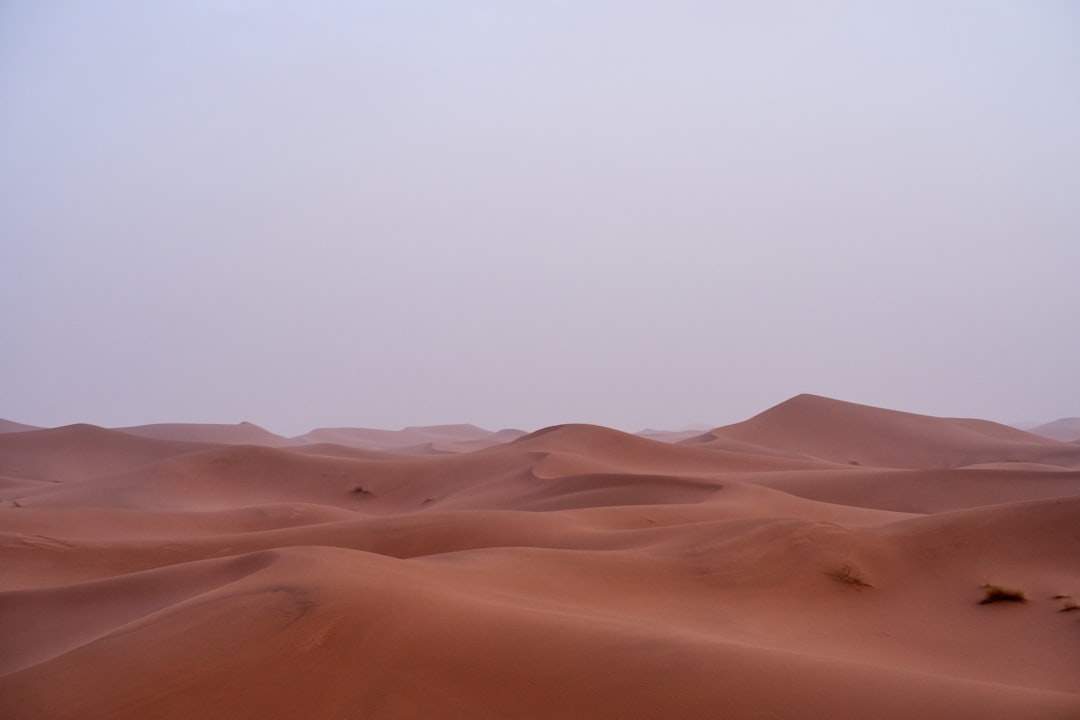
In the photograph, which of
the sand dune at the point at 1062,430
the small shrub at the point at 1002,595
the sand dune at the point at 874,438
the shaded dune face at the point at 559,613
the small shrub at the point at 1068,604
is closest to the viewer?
the shaded dune face at the point at 559,613

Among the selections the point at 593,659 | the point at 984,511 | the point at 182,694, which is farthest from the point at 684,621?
the point at 984,511

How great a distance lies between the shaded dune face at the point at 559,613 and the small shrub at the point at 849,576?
0.11 feet

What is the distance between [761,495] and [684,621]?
26.6 feet

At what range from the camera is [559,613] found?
5.67 meters

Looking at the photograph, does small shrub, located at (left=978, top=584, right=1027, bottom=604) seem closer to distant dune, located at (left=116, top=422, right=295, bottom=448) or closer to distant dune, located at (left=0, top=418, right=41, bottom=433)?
distant dune, located at (left=116, top=422, right=295, bottom=448)

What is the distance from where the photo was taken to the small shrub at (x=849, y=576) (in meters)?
7.25

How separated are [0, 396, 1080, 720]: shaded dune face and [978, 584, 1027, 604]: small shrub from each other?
62 millimetres

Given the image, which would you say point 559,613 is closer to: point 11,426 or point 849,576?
point 849,576

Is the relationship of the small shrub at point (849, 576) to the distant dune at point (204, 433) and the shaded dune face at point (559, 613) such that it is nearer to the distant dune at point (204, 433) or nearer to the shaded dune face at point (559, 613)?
the shaded dune face at point (559, 613)

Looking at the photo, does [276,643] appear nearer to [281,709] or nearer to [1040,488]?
[281,709]

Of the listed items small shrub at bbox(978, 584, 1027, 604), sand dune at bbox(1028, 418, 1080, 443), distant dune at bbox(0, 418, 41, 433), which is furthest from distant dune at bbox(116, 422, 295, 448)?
sand dune at bbox(1028, 418, 1080, 443)

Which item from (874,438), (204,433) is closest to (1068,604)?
(874,438)

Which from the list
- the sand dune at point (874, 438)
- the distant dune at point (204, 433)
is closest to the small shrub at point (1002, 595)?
the sand dune at point (874, 438)

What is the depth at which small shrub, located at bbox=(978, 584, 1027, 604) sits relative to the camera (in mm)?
6621
